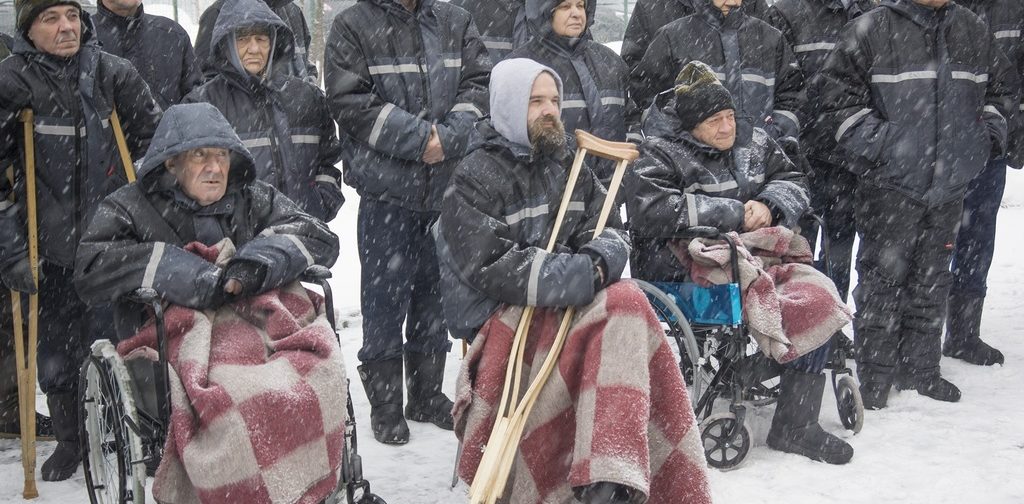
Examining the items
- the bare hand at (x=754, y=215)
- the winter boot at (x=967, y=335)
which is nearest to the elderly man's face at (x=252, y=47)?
the bare hand at (x=754, y=215)

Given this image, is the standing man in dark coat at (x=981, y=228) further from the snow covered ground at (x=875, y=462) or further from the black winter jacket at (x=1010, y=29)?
the snow covered ground at (x=875, y=462)

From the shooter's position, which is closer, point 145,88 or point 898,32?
point 145,88

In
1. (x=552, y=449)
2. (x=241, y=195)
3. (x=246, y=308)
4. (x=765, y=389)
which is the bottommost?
(x=765, y=389)

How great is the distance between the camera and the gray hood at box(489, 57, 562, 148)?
12.4 feet

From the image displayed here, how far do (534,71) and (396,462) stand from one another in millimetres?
1691

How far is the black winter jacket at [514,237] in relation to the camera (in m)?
3.52

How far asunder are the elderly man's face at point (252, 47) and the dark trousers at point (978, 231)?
369 centimetres

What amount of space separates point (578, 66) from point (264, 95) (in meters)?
1.43

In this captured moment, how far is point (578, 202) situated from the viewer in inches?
153

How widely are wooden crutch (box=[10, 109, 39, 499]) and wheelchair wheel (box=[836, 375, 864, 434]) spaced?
3275mm

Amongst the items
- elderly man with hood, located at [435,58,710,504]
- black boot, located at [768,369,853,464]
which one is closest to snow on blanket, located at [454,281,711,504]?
elderly man with hood, located at [435,58,710,504]

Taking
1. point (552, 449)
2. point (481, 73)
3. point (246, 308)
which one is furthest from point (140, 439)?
point (481, 73)

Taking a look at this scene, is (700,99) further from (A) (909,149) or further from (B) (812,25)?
(B) (812,25)

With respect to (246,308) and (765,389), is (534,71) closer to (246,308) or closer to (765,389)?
(246,308)
